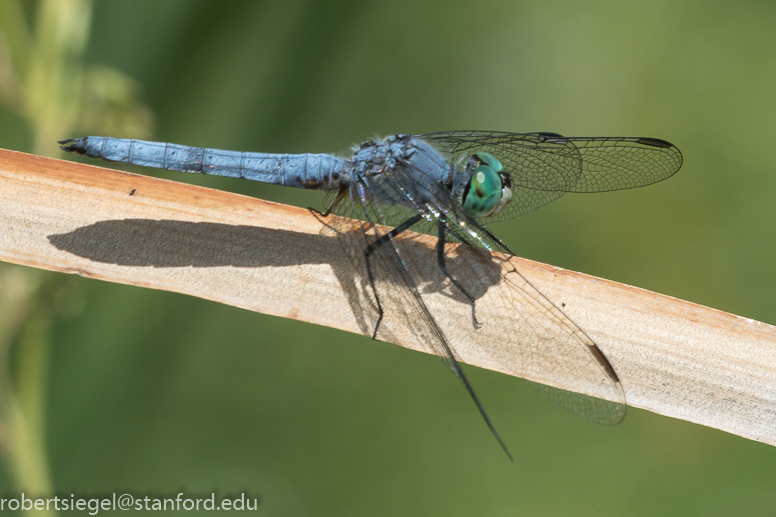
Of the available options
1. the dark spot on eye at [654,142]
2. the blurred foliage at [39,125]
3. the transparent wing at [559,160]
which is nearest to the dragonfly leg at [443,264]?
the transparent wing at [559,160]

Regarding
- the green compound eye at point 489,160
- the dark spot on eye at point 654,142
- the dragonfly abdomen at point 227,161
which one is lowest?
the dark spot on eye at point 654,142

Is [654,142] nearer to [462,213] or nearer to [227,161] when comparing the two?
[462,213]

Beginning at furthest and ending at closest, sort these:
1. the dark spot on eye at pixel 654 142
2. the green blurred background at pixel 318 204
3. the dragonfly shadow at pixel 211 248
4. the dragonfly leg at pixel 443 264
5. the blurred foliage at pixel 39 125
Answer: the dark spot on eye at pixel 654 142
the green blurred background at pixel 318 204
the blurred foliage at pixel 39 125
the dragonfly leg at pixel 443 264
the dragonfly shadow at pixel 211 248

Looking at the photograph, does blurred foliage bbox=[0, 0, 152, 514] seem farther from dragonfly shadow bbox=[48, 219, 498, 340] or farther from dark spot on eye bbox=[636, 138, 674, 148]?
dark spot on eye bbox=[636, 138, 674, 148]

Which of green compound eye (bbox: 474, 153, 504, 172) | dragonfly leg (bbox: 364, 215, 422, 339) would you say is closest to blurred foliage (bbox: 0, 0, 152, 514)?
dragonfly leg (bbox: 364, 215, 422, 339)

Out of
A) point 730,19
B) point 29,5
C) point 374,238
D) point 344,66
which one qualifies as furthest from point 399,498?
point 730,19

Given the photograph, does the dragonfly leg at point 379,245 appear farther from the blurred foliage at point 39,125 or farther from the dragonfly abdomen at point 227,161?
the blurred foliage at point 39,125
